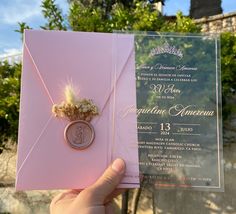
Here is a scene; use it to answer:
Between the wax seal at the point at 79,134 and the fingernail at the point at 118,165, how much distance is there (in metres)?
0.11

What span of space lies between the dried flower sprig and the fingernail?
6.9 inches

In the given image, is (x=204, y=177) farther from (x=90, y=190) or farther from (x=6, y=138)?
(x=6, y=138)

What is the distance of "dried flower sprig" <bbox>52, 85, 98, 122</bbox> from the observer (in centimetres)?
135

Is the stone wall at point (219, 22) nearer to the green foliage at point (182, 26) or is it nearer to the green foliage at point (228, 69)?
the green foliage at point (228, 69)

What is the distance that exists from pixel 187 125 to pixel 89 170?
1.28ft

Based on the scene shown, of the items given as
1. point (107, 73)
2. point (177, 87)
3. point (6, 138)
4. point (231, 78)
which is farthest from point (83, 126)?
point (6, 138)

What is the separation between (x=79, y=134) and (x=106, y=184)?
19 cm

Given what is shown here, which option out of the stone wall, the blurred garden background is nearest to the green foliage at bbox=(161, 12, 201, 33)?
the blurred garden background

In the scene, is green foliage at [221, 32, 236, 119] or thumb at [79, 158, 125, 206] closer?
thumb at [79, 158, 125, 206]

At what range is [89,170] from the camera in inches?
52.9

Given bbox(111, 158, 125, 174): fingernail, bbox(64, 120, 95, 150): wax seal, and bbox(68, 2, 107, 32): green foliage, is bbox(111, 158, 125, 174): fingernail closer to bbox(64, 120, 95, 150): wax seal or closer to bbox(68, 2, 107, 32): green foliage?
bbox(64, 120, 95, 150): wax seal

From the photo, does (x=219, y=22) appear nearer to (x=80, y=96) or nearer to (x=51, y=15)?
(x=51, y=15)

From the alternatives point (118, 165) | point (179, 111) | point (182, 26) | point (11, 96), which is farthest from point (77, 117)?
point (11, 96)

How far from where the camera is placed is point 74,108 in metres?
1.35
